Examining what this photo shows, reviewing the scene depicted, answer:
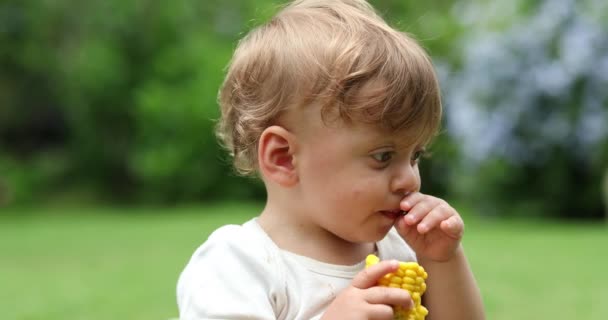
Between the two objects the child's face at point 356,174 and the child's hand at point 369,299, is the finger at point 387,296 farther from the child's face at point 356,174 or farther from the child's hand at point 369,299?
the child's face at point 356,174

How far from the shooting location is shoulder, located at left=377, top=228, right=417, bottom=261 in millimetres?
2530

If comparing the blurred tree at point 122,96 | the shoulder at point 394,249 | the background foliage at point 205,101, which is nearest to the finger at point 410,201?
the shoulder at point 394,249

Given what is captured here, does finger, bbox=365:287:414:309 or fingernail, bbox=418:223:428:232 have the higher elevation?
fingernail, bbox=418:223:428:232

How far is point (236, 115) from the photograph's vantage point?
2441 mm

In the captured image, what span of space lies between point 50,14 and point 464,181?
833cm

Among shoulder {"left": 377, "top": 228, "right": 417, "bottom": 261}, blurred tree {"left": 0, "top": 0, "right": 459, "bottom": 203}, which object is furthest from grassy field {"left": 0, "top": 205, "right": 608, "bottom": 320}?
blurred tree {"left": 0, "top": 0, "right": 459, "bottom": 203}

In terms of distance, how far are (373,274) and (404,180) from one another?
24 cm

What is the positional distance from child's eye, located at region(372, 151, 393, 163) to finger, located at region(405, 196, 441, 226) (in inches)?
5.1

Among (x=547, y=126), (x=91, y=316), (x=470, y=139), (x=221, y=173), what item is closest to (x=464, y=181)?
(x=470, y=139)

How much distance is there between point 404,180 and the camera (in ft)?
7.23

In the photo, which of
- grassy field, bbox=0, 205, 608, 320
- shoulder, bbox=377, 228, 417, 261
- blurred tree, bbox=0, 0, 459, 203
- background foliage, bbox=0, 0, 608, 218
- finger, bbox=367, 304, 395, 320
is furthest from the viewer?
blurred tree, bbox=0, 0, 459, 203

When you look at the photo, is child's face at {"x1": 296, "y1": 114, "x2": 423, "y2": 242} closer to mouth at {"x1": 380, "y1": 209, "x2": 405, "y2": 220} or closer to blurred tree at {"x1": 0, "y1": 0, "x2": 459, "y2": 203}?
mouth at {"x1": 380, "y1": 209, "x2": 405, "y2": 220}

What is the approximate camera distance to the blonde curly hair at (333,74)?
7.12ft

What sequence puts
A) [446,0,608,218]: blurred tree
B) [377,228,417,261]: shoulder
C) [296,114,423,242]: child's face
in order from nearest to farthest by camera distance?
[296,114,423,242]: child's face → [377,228,417,261]: shoulder → [446,0,608,218]: blurred tree
